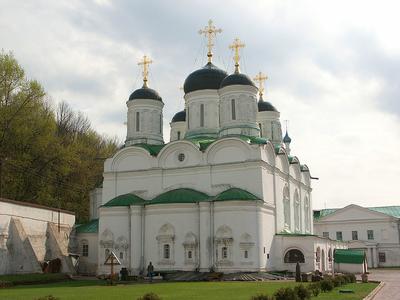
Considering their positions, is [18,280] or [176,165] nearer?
[18,280]

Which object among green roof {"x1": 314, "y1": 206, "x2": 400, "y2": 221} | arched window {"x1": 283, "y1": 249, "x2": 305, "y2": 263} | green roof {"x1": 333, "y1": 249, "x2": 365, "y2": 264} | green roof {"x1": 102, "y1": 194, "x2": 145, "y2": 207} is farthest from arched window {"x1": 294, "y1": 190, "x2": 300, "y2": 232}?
green roof {"x1": 314, "y1": 206, "x2": 400, "y2": 221}

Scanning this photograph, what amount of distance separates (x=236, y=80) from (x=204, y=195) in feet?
24.0

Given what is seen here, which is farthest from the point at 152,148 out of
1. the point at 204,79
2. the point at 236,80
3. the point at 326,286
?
the point at 326,286

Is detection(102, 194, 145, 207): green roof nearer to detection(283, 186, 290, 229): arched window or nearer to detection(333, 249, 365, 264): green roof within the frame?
detection(283, 186, 290, 229): arched window

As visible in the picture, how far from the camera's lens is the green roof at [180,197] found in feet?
91.5

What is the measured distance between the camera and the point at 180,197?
28031 millimetres

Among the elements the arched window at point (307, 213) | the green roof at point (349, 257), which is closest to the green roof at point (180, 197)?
the green roof at point (349, 257)

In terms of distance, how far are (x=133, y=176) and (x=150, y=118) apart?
4.51 m

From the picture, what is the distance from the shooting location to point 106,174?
31812 mm

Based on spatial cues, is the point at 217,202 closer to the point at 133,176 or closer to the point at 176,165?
the point at 176,165

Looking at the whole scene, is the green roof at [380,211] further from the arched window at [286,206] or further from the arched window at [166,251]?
the arched window at [166,251]

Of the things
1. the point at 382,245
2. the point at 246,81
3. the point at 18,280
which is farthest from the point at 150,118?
the point at 382,245

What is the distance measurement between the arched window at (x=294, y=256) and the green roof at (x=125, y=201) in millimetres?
8481

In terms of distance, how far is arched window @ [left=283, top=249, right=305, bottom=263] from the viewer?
28.7 m
